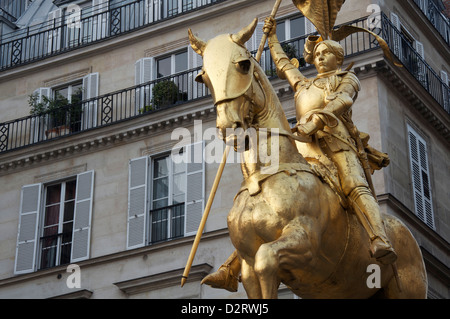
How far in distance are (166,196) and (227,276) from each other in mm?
15964

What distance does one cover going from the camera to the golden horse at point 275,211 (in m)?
8.44

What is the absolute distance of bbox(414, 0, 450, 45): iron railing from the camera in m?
28.5

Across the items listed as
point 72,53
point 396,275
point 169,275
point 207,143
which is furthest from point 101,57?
point 396,275

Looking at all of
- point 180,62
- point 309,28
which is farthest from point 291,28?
point 180,62

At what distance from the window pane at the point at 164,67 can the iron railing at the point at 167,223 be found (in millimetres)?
4034

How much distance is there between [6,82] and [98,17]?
3190mm

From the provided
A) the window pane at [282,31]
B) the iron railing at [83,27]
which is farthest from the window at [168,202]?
the iron railing at [83,27]

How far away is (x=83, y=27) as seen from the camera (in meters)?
29.8

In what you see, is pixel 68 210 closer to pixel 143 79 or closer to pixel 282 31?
pixel 143 79

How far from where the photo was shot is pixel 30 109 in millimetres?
29234

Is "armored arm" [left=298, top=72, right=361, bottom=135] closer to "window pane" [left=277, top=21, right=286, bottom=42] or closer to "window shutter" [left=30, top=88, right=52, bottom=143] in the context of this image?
"window pane" [left=277, top=21, right=286, bottom=42]

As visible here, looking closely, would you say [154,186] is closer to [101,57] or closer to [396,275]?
[101,57]
